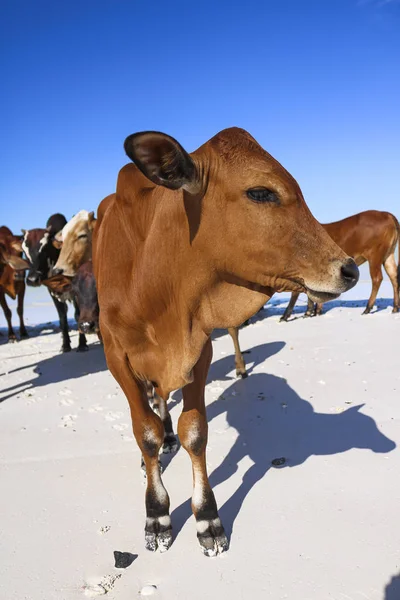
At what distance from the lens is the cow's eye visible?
1962 mm

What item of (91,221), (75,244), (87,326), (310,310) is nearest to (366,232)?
(310,310)

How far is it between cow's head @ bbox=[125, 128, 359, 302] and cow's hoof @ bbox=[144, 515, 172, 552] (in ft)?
4.92

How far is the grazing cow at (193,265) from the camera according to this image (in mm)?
1943

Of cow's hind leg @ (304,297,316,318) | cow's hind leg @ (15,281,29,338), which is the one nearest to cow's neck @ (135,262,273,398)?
cow's hind leg @ (304,297,316,318)

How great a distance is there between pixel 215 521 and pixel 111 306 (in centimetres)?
131

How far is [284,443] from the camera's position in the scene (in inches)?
144

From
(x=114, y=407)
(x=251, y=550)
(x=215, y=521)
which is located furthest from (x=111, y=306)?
(x=114, y=407)

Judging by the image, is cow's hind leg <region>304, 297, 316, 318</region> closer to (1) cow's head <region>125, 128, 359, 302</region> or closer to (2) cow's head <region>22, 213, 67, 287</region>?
(2) cow's head <region>22, 213, 67, 287</region>

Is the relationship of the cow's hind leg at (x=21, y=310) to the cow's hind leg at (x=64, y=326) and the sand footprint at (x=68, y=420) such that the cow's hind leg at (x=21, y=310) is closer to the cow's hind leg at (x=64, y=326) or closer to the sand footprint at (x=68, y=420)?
the cow's hind leg at (x=64, y=326)

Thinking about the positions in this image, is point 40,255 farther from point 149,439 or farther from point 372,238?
point 149,439

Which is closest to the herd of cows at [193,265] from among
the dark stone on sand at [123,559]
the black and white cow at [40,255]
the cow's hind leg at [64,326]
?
the dark stone on sand at [123,559]

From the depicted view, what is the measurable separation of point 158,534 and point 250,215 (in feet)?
5.92

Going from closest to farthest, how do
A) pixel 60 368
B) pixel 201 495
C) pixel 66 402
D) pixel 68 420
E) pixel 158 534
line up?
pixel 158 534 < pixel 201 495 < pixel 68 420 < pixel 66 402 < pixel 60 368

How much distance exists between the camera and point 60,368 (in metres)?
7.11
